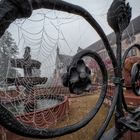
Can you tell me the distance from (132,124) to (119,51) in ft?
1.09

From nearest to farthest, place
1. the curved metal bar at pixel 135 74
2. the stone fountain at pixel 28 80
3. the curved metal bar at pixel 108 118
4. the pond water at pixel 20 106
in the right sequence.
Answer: the curved metal bar at pixel 108 118 < the curved metal bar at pixel 135 74 < the pond water at pixel 20 106 < the stone fountain at pixel 28 80

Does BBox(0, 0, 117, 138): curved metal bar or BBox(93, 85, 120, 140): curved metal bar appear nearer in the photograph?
BBox(0, 0, 117, 138): curved metal bar

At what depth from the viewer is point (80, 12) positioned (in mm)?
737

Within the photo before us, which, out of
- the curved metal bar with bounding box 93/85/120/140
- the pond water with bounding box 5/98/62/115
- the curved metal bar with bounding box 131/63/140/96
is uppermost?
the curved metal bar with bounding box 131/63/140/96

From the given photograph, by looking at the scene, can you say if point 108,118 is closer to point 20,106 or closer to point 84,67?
point 84,67

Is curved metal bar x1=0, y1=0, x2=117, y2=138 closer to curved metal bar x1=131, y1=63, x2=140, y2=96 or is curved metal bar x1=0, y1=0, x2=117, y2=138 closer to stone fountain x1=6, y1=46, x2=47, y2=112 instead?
curved metal bar x1=131, y1=63, x2=140, y2=96

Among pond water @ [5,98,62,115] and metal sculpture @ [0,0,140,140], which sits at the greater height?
metal sculpture @ [0,0,140,140]

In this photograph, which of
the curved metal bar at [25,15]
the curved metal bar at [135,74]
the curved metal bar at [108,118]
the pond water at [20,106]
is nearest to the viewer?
the curved metal bar at [25,15]

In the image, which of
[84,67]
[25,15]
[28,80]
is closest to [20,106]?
[28,80]

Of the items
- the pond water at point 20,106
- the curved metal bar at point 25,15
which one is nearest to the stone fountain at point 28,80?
the pond water at point 20,106

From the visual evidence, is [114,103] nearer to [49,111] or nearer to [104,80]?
[104,80]

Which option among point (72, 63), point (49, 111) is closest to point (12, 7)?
point (72, 63)

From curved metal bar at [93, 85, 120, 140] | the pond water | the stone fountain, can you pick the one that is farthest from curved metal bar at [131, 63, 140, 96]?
the stone fountain

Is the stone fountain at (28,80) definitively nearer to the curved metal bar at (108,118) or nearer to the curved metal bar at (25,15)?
the curved metal bar at (108,118)
